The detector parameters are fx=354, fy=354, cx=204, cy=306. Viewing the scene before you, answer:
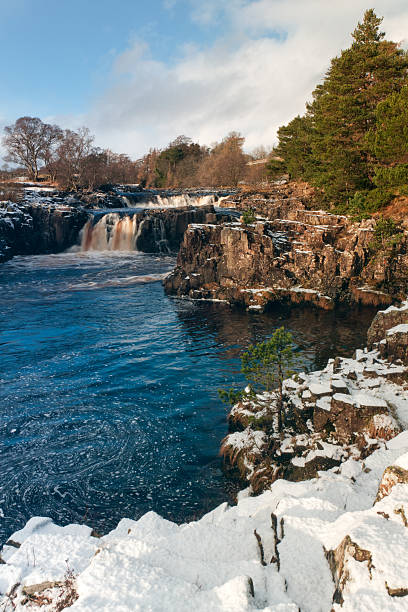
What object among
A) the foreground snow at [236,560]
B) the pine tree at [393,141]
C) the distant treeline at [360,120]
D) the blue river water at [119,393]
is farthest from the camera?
the distant treeline at [360,120]

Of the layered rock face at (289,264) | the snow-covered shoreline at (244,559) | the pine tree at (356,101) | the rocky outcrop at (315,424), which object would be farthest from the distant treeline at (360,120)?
the snow-covered shoreline at (244,559)

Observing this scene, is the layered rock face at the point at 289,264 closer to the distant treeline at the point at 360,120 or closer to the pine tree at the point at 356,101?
the distant treeline at the point at 360,120

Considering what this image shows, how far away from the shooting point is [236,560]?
5.45 m

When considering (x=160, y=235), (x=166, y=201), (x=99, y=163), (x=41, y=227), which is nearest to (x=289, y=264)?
(x=160, y=235)

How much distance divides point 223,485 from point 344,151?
32.7m

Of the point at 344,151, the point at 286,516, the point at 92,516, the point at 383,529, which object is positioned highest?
the point at 344,151

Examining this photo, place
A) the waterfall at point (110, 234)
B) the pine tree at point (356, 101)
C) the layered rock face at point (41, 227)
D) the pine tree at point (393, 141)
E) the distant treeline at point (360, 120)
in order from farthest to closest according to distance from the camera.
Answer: the layered rock face at point (41, 227)
the waterfall at point (110, 234)
the pine tree at point (356, 101)
the distant treeline at point (360, 120)
the pine tree at point (393, 141)

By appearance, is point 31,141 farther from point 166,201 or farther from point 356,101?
point 356,101

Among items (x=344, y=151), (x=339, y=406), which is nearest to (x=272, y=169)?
(x=344, y=151)

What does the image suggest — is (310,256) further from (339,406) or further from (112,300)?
(339,406)

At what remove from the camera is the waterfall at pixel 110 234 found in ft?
159

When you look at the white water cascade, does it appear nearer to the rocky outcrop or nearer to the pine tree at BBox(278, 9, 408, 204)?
the pine tree at BBox(278, 9, 408, 204)

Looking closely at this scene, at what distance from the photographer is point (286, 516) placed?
5.76 metres

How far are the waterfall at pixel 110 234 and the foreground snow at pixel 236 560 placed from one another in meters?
44.4
